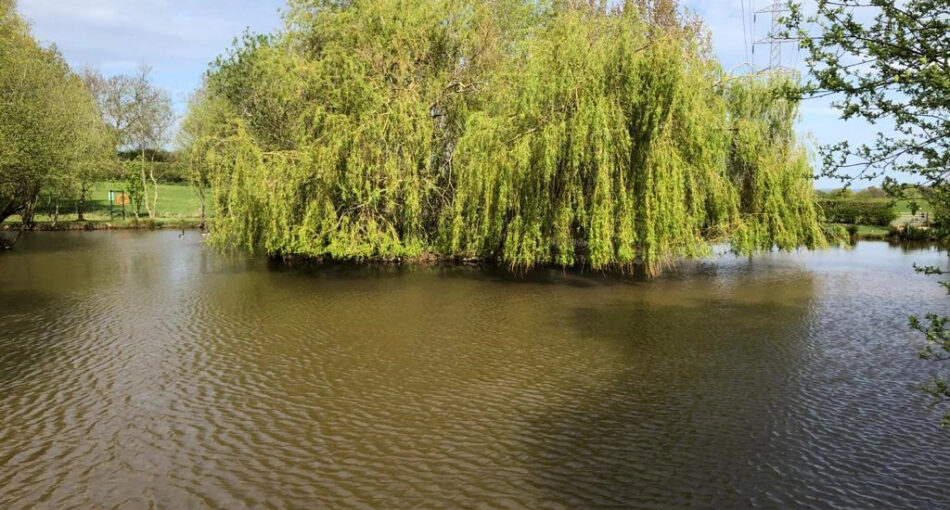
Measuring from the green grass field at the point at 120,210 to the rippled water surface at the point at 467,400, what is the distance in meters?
24.8

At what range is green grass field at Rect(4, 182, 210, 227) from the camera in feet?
128

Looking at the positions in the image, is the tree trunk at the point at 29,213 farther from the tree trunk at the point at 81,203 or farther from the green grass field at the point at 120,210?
the tree trunk at the point at 81,203

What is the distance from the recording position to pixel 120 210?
44.8 meters

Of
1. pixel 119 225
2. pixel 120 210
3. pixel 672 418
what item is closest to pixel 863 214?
pixel 672 418

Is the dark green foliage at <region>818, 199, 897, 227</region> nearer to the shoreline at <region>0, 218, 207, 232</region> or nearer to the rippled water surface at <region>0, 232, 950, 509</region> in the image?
the rippled water surface at <region>0, 232, 950, 509</region>

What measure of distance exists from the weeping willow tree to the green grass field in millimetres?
22387

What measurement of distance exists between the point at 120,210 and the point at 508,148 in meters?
37.8

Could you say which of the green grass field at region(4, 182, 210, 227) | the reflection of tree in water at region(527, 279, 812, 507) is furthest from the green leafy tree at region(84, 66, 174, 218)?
the reflection of tree in water at region(527, 279, 812, 507)

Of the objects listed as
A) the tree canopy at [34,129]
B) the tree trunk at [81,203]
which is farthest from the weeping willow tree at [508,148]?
the tree trunk at [81,203]

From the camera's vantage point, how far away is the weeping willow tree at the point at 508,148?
16031 mm

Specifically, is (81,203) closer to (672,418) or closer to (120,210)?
(120,210)

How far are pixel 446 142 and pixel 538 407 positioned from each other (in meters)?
13.6

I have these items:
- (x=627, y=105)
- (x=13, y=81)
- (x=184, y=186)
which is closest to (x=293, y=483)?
(x=627, y=105)

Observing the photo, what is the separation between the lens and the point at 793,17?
4680 mm
